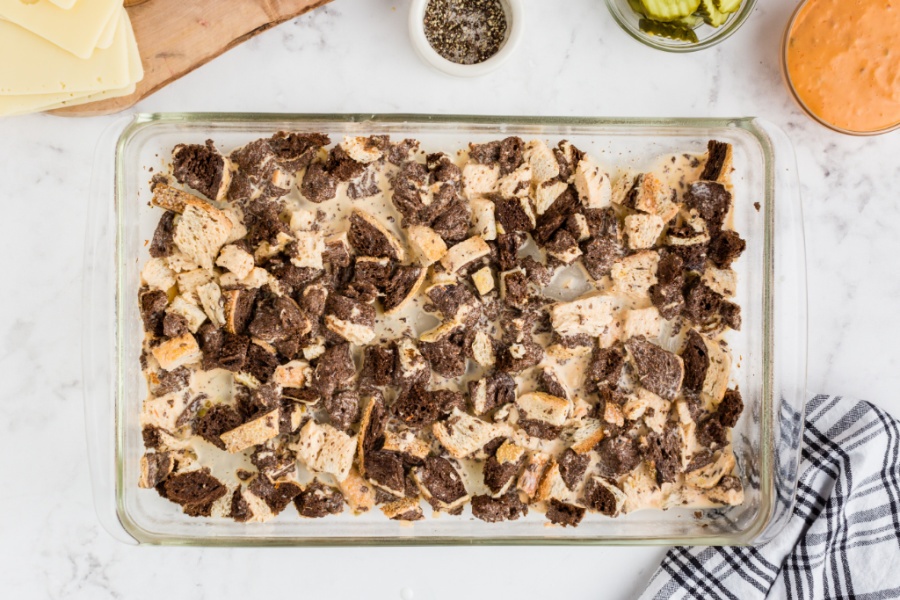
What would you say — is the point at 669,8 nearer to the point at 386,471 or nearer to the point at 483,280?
the point at 483,280

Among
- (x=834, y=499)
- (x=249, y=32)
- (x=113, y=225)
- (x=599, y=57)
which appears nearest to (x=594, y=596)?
(x=834, y=499)

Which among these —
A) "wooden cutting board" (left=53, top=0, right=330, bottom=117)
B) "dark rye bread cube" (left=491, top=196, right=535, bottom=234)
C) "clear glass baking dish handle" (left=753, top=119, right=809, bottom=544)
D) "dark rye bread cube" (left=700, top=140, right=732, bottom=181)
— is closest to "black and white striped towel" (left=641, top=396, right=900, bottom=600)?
"clear glass baking dish handle" (left=753, top=119, right=809, bottom=544)

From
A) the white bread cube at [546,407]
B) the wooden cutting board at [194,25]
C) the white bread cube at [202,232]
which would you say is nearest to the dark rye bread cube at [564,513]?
the white bread cube at [546,407]

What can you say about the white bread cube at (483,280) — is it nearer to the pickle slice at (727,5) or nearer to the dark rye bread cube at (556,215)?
the dark rye bread cube at (556,215)

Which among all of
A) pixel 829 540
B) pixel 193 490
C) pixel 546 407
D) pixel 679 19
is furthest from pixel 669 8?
pixel 193 490

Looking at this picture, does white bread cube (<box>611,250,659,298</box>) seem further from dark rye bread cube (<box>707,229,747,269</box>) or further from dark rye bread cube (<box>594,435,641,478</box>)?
dark rye bread cube (<box>594,435,641,478</box>)

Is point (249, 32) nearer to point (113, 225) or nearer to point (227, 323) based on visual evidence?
point (113, 225)

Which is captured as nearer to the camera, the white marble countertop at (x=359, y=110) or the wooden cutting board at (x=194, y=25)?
the wooden cutting board at (x=194, y=25)
